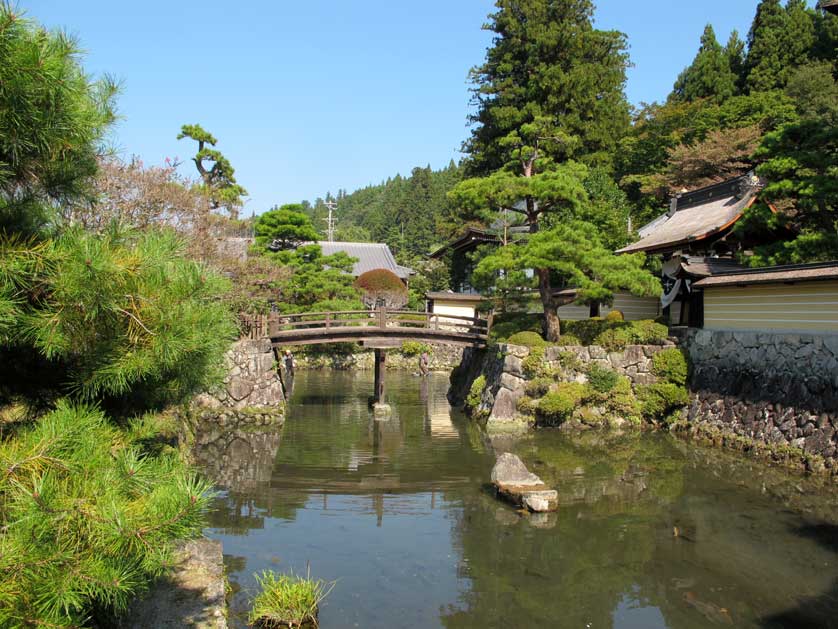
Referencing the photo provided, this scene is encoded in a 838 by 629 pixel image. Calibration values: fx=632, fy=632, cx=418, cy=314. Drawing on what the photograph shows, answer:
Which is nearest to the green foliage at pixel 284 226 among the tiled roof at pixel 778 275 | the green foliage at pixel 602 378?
the green foliage at pixel 602 378

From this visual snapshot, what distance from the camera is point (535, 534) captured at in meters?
10.7

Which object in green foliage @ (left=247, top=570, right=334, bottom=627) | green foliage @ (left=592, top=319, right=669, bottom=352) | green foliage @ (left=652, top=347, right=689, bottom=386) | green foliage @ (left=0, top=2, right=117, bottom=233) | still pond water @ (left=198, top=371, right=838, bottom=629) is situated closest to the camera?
green foliage @ (left=0, top=2, right=117, bottom=233)

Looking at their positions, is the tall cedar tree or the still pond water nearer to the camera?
the still pond water

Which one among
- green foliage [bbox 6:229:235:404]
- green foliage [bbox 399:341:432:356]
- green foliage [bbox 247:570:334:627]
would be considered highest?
green foliage [bbox 6:229:235:404]

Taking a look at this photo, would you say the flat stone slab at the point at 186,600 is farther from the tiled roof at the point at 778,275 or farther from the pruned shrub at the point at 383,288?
the pruned shrub at the point at 383,288

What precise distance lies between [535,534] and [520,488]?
5.07 feet

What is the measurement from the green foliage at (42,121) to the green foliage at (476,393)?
1766 centimetres

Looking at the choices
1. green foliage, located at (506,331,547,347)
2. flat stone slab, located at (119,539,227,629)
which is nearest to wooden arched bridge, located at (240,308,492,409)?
green foliage, located at (506,331,547,347)

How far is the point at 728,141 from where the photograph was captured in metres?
28.3

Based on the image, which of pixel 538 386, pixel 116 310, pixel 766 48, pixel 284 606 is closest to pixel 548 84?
pixel 766 48

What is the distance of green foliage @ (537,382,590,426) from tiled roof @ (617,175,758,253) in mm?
6161

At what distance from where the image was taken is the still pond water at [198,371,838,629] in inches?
323

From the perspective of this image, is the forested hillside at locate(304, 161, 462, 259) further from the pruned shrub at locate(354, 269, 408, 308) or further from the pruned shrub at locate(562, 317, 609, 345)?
the pruned shrub at locate(562, 317, 609, 345)

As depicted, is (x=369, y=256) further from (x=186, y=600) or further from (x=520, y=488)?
(x=186, y=600)
